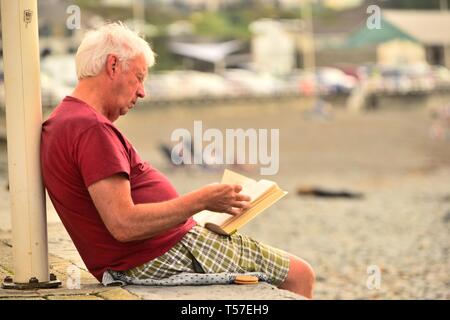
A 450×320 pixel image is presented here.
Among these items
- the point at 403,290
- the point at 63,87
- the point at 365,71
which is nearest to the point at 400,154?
the point at 63,87

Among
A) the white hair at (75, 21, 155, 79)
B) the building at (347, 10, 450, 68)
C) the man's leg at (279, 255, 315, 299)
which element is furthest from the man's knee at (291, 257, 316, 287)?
the building at (347, 10, 450, 68)

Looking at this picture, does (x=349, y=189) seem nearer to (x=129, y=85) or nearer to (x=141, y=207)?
(x=129, y=85)

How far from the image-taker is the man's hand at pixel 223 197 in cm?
421

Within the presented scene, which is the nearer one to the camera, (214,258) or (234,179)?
(214,258)

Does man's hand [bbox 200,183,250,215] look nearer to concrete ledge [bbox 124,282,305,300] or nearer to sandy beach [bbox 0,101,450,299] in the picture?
concrete ledge [bbox 124,282,305,300]

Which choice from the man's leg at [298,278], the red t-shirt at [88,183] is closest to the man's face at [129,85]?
the red t-shirt at [88,183]

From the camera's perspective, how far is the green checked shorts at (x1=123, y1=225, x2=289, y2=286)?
4418 mm

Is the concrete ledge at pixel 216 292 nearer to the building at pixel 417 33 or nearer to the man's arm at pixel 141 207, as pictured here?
the man's arm at pixel 141 207

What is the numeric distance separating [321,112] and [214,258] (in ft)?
137

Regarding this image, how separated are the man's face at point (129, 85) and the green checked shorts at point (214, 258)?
496 mm

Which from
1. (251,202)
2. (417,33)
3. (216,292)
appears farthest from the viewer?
(417,33)

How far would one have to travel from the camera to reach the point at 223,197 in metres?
4.25

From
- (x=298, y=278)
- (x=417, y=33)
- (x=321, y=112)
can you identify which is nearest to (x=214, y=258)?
(x=298, y=278)

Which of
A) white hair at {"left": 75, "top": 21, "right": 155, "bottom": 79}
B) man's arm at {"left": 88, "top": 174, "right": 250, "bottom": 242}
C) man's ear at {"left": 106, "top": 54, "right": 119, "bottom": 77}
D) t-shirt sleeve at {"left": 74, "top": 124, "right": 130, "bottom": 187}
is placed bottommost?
man's arm at {"left": 88, "top": 174, "right": 250, "bottom": 242}
